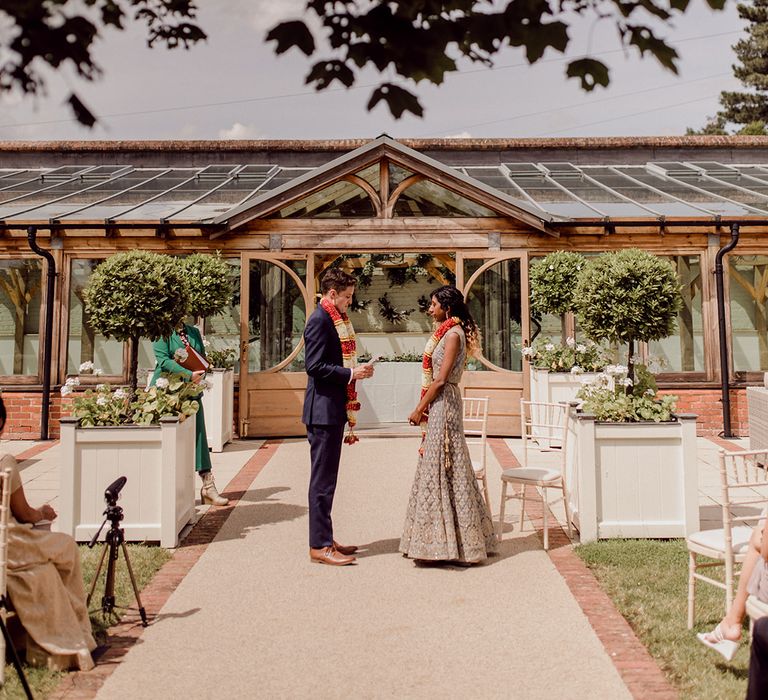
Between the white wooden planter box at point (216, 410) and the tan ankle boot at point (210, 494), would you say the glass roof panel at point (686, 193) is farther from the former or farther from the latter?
the tan ankle boot at point (210, 494)

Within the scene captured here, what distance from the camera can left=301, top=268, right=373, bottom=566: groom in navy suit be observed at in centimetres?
449

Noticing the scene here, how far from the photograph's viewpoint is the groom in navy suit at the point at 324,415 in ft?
14.7

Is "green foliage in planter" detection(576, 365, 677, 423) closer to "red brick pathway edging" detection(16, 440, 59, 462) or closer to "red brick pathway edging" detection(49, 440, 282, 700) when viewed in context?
"red brick pathway edging" detection(49, 440, 282, 700)

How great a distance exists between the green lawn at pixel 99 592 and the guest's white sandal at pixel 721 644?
2857 mm

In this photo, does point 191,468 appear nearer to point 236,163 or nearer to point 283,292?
point 283,292

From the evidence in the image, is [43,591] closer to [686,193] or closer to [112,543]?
[112,543]

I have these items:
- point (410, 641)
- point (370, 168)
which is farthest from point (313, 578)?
point (370, 168)

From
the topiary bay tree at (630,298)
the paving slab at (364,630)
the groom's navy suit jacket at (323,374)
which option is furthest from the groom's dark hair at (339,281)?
the topiary bay tree at (630,298)

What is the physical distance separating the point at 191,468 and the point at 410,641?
285 cm

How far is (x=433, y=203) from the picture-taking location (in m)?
10.4

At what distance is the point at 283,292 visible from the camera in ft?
34.3

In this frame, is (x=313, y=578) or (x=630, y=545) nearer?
(x=313, y=578)

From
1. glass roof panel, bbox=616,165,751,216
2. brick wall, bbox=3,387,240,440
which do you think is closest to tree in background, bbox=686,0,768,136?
glass roof panel, bbox=616,165,751,216

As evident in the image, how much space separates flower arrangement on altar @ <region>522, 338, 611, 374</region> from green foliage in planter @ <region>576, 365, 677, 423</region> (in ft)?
13.3
